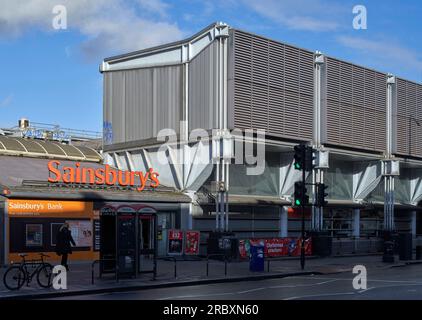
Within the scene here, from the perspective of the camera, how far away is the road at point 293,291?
1761 centimetres

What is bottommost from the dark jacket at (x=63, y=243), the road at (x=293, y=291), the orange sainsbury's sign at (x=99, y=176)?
the road at (x=293, y=291)

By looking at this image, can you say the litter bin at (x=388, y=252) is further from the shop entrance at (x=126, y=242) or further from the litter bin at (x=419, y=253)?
the shop entrance at (x=126, y=242)

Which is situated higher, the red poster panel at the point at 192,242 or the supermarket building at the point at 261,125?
the supermarket building at the point at 261,125

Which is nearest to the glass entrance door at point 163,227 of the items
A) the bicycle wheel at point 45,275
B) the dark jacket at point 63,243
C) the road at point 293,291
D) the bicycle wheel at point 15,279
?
the dark jacket at point 63,243

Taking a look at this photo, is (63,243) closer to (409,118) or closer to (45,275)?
(45,275)

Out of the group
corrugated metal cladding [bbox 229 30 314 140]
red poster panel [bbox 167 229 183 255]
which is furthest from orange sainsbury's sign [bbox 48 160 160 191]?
corrugated metal cladding [bbox 229 30 314 140]

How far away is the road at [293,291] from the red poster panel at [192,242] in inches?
380

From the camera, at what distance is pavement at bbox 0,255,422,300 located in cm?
1891

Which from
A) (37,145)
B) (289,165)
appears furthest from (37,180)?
(289,165)
